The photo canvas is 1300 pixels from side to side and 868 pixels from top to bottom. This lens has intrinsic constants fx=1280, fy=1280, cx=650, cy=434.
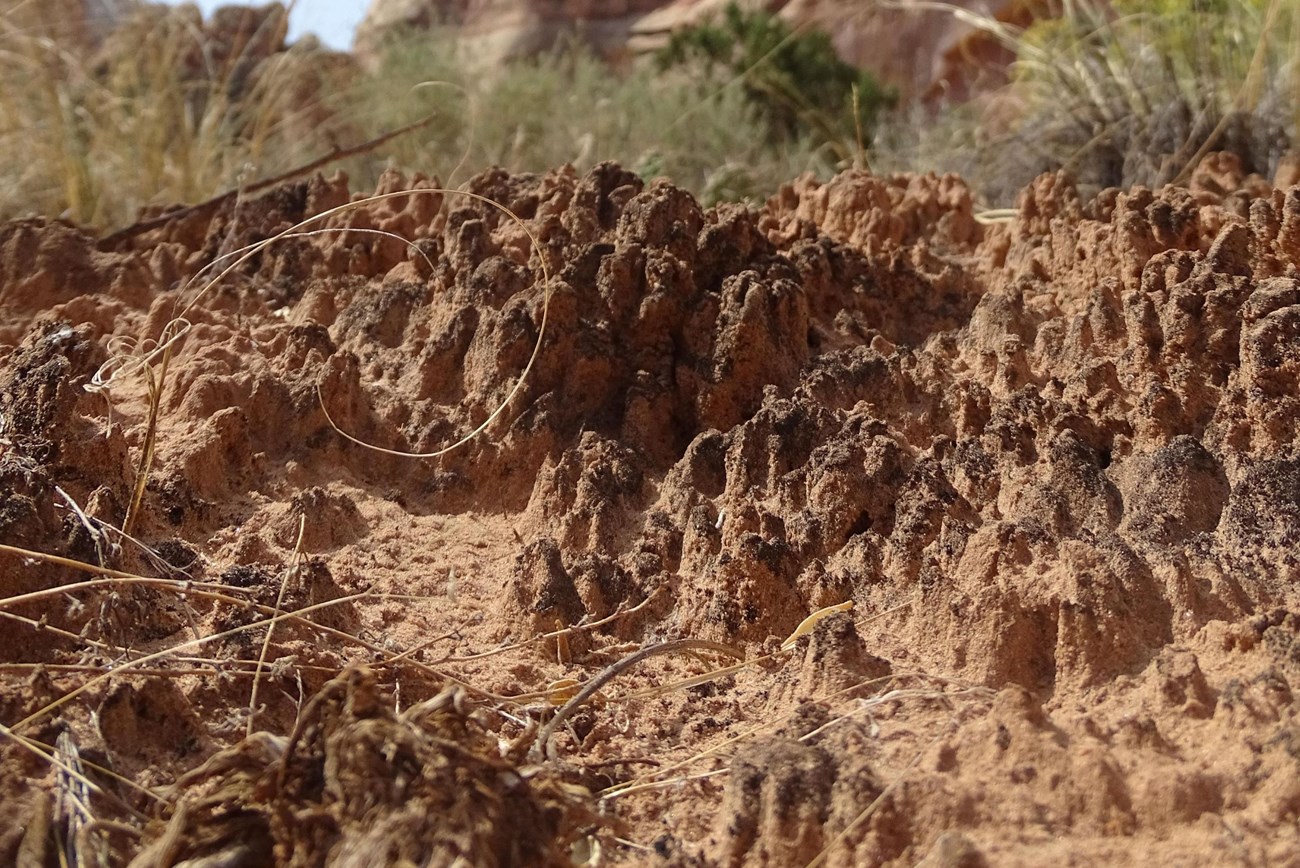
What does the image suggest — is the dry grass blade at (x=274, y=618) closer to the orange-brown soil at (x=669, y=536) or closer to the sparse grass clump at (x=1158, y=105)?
the orange-brown soil at (x=669, y=536)

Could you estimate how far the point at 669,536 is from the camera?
6.91ft

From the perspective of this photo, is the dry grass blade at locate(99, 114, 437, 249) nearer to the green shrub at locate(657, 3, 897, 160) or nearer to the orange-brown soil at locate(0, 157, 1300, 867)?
the orange-brown soil at locate(0, 157, 1300, 867)

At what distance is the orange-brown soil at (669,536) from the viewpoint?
1409 millimetres

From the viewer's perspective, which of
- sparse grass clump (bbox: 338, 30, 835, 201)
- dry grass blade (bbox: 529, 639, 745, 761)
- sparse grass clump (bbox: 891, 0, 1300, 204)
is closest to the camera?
dry grass blade (bbox: 529, 639, 745, 761)

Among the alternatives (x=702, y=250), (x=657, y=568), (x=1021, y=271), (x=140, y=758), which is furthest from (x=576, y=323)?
(x=140, y=758)

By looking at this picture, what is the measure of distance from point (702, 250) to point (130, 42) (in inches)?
220

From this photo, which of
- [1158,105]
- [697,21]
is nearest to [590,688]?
[1158,105]

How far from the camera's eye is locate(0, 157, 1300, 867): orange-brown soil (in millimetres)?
1409

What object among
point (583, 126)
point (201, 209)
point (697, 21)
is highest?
point (697, 21)

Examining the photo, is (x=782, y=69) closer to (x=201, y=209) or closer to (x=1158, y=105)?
(x=1158, y=105)

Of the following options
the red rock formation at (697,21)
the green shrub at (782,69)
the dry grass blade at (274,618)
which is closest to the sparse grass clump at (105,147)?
the dry grass blade at (274,618)

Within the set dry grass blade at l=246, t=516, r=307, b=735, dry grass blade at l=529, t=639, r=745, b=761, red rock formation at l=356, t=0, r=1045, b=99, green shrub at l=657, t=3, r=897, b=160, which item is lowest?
dry grass blade at l=529, t=639, r=745, b=761

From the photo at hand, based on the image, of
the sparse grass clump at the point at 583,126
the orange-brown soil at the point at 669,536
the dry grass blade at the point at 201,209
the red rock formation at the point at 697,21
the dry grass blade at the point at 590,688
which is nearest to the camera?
the orange-brown soil at the point at 669,536

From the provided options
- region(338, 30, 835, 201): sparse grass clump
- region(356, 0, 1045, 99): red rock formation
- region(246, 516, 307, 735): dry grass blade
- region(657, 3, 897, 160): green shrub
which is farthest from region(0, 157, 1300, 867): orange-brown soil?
region(356, 0, 1045, 99): red rock formation
